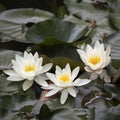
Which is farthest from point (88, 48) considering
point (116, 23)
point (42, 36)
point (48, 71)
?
point (116, 23)

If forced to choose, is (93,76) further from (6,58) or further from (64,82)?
(6,58)

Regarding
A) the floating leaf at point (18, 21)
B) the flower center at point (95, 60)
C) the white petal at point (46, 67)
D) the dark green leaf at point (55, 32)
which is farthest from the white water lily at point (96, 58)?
the floating leaf at point (18, 21)

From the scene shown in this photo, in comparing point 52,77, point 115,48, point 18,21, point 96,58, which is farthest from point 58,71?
point 18,21

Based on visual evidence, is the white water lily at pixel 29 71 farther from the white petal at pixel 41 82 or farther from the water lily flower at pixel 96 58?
the water lily flower at pixel 96 58

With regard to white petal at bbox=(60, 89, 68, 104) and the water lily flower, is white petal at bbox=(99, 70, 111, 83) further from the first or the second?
white petal at bbox=(60, 89, 68, 104)

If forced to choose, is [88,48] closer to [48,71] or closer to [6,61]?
[48,71]

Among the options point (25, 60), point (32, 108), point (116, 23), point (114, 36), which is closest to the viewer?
point (32, 108)
